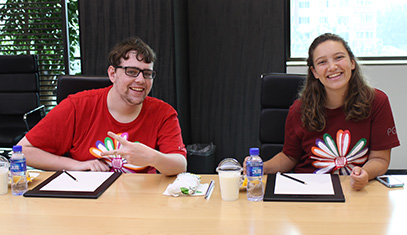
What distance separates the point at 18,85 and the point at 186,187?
9.02 ft

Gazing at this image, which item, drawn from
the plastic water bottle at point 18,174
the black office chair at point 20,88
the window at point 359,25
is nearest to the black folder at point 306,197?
the plastic water bottle at point 18,174

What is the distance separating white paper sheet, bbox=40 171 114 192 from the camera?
1.66 meters

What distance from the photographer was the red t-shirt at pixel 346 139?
6.07 ft

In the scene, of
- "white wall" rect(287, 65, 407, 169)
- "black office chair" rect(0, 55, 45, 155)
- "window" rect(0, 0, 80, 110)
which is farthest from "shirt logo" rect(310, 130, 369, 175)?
"window" rect(0, 0, 80, 110)

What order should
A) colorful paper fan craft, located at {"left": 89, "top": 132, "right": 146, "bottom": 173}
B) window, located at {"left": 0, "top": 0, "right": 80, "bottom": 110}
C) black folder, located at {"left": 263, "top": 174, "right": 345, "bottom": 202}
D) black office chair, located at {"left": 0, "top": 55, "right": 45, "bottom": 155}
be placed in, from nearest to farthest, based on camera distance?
black folder, located at {"left": 263, "top": 174, "right": 345, "bottom": 202} < colorful paper fan craft, located at {"left": 89, "top": 132, "right": 146, "bottom": 173} < black office chair, located at {"left": 0, "top": 55, "right": 45, "bottom": 155} < window, located at {"left": 0, "top": 0, "right": 80, "bottom": 110}

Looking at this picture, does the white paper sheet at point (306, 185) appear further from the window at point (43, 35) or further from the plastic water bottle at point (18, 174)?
the window at point (43, 35)

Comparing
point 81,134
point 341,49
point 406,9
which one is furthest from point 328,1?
point 81,134

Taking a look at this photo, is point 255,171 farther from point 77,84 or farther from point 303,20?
point 303,20

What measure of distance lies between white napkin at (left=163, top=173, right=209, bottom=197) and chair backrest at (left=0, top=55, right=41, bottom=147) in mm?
2559

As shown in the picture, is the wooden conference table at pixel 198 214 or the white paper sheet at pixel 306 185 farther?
the white paper sheet at pixel 306 185

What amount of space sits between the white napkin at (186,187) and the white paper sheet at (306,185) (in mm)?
272

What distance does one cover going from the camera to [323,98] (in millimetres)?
1988

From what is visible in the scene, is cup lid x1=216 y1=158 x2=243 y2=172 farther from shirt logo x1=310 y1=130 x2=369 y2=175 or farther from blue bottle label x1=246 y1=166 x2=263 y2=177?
shirt logo x1=310 y1=130 x2=369 y2=175

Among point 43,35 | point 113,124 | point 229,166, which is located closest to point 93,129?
point 113,124
